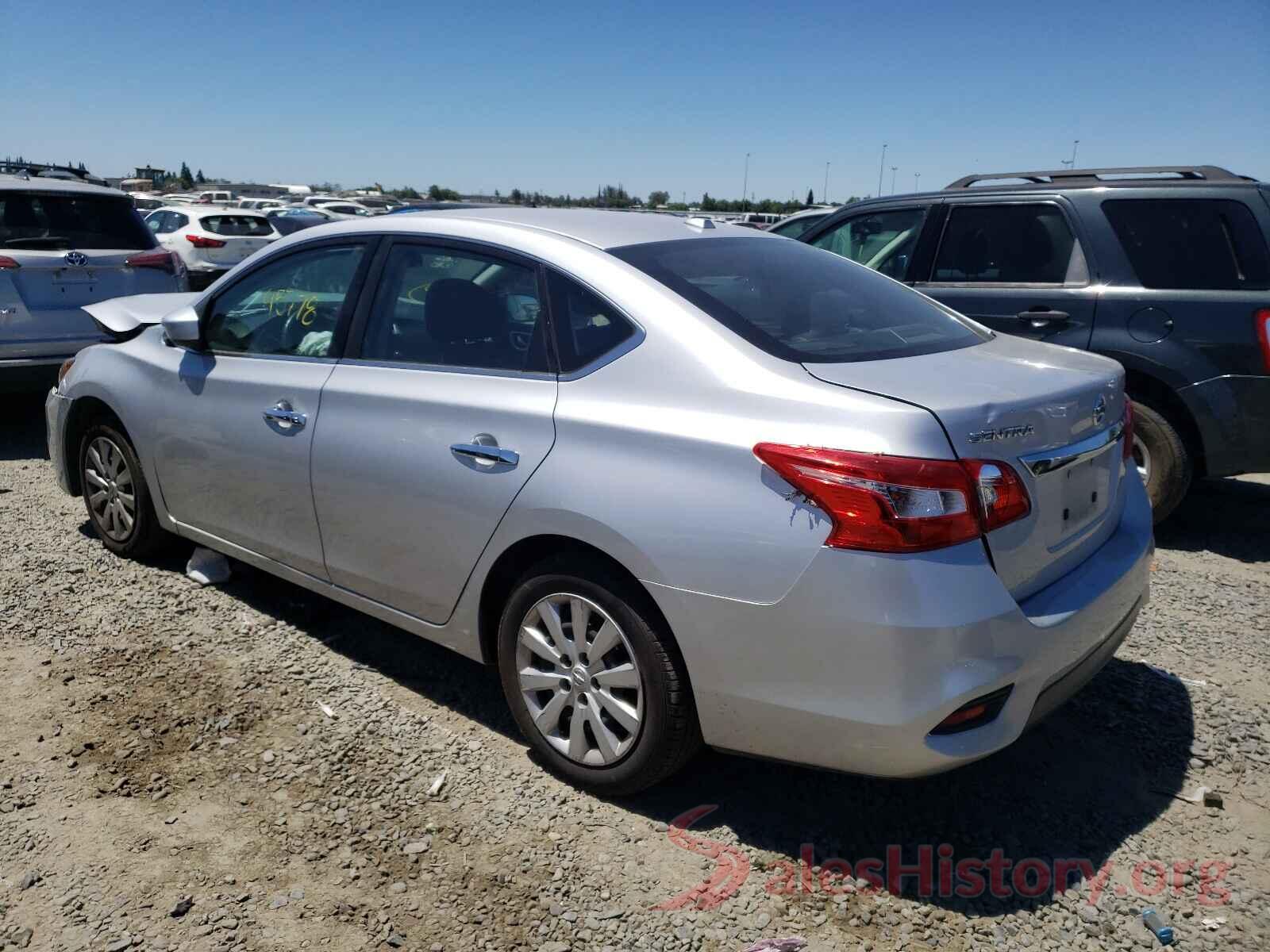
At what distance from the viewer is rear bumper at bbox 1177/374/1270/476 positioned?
201 inches

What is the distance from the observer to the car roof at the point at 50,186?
7.13 m

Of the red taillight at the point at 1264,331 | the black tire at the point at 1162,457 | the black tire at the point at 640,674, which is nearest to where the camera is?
the black tire at the point at 640,674

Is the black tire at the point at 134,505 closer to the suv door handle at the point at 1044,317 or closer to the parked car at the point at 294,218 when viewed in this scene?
the suv door handle at the point at 1044,317

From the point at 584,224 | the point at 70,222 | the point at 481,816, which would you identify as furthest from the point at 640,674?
the point at 70,222

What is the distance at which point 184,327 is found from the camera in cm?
424

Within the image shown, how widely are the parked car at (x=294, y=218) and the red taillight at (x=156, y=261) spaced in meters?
16.4

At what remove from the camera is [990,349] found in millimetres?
3291

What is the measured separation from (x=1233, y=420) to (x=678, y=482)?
3819mm

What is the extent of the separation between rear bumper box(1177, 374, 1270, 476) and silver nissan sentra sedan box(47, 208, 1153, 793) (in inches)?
86.7

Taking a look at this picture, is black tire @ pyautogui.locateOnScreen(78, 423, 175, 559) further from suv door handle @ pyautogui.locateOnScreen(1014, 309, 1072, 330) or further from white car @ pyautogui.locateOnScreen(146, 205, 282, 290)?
white car @ pyautogui.locateOnScreen(146, 205, 282, 290)

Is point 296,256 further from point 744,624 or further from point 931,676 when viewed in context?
point 931,676

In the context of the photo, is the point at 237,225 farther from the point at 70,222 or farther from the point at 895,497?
the point at 895,497

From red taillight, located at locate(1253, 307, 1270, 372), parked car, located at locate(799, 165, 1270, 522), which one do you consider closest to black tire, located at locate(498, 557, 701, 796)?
parked car, located at locate(799, 165, 1270, 522)

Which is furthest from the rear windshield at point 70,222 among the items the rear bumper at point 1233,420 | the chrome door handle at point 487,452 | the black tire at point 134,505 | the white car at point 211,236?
the white car at point 211,236
